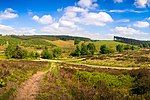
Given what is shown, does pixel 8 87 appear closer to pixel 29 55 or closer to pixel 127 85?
pixel 127 85

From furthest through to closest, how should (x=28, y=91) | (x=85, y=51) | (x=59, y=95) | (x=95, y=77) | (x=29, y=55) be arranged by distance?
1. (x=85, y=51)
2. (x=29, y=55)
3. (x=95, y=77)
4. (x=28, y=91)
5. (x=59, y=95)

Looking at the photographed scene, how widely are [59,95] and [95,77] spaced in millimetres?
13060

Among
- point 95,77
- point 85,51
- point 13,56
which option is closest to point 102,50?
point 85,51

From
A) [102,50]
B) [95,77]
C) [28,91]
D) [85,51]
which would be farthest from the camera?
[102,50]

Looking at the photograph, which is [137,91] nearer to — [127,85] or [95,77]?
[127,85]

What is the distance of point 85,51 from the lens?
142250 millimetres

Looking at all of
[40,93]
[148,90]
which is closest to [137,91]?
[148,90]

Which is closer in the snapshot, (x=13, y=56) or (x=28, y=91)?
(x=28, y=91)

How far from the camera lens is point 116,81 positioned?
30.7 metres

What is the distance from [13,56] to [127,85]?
252ft

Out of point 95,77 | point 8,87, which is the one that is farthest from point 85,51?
point 8,87

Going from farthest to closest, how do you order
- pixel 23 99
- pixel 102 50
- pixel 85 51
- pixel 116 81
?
pixel 102 50 → pixel 85 51 → pixel 116 81 → pixel 23 99

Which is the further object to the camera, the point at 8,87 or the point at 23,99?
the point at 8,87

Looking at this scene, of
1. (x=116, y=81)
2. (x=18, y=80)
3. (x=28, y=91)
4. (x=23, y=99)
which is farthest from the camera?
(x=116, y=81)
